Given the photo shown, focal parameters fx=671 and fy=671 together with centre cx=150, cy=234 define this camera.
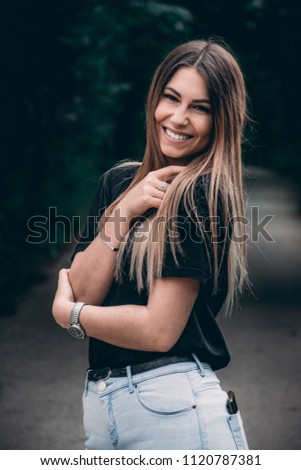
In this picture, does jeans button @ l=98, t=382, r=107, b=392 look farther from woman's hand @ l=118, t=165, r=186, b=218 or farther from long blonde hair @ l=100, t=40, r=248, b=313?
woman's hand @ l=118, t=165, r=186, b=218

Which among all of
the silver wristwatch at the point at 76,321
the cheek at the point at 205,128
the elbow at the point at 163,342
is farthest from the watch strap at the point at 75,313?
the cheek at the point at 205,128

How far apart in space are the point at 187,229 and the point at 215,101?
0.42m

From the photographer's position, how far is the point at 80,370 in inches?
219

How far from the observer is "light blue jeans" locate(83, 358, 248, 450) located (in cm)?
189

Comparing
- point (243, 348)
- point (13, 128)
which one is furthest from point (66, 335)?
point (13, 128)

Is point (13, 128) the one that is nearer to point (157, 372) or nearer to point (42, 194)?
point (42, 194)

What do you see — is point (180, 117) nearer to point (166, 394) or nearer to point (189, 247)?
point (189, 247)

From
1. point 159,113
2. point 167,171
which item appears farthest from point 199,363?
point 159,113

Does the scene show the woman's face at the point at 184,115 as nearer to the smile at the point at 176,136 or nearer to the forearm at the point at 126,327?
the smile at the point at 176,136

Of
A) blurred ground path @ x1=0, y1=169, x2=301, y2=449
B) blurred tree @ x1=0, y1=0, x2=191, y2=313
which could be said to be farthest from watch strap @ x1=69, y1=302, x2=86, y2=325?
blurred tree @ x1=0, y1=0, x2=191, y2=313

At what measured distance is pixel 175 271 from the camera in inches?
73.2

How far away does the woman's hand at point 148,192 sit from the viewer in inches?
78.0

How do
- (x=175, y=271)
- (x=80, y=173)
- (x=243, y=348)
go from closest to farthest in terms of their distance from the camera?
(x=175, y=271) < (x=243, y=348) < (x=80, y=173)

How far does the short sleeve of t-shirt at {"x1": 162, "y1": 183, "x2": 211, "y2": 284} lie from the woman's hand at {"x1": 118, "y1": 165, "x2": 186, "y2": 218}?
0.11 metres
